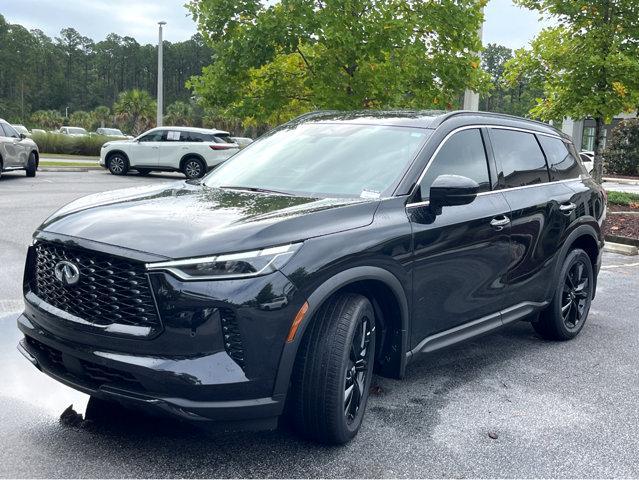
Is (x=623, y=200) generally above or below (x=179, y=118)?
below

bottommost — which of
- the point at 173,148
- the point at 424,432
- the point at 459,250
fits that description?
the point at 424,432

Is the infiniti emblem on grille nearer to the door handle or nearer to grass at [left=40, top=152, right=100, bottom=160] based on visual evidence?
the door handle

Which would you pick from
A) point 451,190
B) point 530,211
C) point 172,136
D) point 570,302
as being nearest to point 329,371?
point 451,190

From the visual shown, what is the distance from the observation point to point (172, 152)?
75.0 ft

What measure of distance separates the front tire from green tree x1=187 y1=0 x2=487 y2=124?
26.7ft

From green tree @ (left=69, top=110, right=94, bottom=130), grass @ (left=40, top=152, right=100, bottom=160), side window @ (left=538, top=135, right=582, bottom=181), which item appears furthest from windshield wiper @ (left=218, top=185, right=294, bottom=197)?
green tree @ (left=69, top=110, right=94, bottom=130)

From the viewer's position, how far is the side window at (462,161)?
4.29 m

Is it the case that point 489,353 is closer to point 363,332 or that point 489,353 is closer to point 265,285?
point 363,332

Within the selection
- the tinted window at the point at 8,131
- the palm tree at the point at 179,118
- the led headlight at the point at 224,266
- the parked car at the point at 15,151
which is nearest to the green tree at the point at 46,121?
the palm tree at the point at 179,118

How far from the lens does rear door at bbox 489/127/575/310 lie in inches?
193

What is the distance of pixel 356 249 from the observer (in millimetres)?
3529

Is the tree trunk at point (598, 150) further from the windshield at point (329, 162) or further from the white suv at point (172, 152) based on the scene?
the windshield at point (329, 162)

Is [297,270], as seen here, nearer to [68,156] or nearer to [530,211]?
[530,211]

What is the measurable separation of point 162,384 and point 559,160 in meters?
4.00
